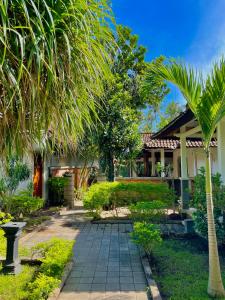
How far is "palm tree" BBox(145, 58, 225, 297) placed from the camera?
385 centimetres

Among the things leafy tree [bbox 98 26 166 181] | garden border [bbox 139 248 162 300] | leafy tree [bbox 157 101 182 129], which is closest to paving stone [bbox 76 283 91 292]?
garden border [bbox 139 248 162 300]

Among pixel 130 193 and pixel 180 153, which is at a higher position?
pixel 180 153

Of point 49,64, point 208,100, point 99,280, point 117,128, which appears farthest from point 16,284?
point 117,128

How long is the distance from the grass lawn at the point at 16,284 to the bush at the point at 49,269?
0.63 feet

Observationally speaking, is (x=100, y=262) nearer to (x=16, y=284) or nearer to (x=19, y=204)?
(x=16, y=284)

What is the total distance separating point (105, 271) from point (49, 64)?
4.22m

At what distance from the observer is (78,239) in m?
7.64

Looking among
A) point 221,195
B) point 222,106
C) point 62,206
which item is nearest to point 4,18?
point 222,106

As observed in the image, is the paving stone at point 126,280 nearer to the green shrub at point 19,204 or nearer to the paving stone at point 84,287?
the paving stone at point 84,287

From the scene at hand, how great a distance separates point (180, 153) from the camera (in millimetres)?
13820

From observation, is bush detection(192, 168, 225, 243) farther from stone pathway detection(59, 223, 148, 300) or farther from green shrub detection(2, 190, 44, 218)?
green shrub detection(2, 190, 44, 218)

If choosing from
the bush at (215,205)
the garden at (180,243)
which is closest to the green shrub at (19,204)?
the garden at (180,243)

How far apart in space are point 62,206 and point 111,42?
36.9ft

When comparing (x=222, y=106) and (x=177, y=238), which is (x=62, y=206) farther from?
(x=222, y=106)
